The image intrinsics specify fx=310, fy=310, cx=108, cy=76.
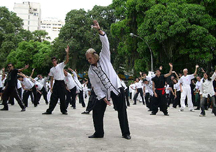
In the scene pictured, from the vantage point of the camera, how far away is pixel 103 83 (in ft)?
19.8

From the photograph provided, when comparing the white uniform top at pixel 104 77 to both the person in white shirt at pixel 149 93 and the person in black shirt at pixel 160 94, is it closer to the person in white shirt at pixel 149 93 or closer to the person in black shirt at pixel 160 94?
the person in black shirt at pixel 160 94

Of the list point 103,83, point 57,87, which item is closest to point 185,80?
point 57,87

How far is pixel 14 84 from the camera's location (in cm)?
1217

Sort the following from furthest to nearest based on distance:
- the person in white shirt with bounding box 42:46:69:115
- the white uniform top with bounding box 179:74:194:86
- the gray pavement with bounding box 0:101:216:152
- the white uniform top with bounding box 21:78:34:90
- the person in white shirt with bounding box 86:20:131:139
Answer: the white uniform top with bounding box 21:78:34:90
the white uniform top with bounding box 179:74:194:86
the person in white shirt with bounding box 42:46:69:115
the person in white shirt with bounding box 86:20:131:139
the gray pavement with bounding box 0:101:216:152

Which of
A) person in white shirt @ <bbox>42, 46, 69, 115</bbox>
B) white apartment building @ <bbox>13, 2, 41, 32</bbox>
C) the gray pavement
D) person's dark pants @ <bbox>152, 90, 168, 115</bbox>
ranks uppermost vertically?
white apartment building @ <bbox>13, 2, 41, 32</bbox>

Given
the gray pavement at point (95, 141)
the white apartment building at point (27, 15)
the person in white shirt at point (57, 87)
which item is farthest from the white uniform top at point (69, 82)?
the white apartment building at point (27, 15)

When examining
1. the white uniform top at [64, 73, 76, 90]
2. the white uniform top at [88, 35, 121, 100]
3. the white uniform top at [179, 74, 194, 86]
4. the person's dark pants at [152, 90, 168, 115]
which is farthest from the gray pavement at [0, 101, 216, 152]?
the white uniform top at [179, 74, 194, 86]

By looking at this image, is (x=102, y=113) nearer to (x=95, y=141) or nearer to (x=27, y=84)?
(x=95, y=141)

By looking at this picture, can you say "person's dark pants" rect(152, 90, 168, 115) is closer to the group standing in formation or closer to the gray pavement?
the group standing in formation

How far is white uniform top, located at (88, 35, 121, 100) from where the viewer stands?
6.02m

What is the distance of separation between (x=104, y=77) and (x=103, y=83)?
0.12 m

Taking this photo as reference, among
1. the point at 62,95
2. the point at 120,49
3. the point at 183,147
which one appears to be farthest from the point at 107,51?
the point at 120,49

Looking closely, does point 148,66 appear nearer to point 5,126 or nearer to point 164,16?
point 164,16

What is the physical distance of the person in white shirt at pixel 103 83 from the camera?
19.7 ft
